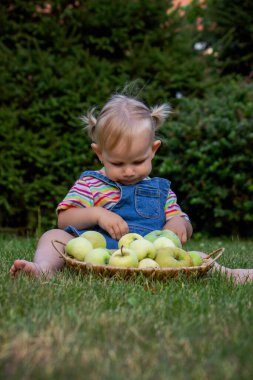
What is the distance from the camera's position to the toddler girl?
3445 millimetres

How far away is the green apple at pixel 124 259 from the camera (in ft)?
9.37

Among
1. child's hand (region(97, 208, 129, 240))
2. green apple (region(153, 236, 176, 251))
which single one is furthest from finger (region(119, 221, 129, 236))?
green apple (region(153, 236, 176, 251))

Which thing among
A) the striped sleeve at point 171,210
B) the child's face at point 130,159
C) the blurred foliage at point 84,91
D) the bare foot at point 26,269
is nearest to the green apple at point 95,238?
the bare foot at point 26,269

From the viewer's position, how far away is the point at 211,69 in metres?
8.72

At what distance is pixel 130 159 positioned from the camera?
3.53 m

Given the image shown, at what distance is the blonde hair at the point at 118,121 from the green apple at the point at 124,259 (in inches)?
32.0

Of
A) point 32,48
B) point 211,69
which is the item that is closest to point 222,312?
point 32,48

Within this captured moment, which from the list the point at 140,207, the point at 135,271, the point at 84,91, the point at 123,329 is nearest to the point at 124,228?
the point at 140,207

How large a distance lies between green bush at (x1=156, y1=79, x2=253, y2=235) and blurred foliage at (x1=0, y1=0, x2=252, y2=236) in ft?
0.05

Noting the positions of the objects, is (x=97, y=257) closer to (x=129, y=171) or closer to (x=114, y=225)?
(x=114, y=225)

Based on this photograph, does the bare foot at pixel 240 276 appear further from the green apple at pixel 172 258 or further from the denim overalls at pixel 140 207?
the denim overalls at pixel 140 207

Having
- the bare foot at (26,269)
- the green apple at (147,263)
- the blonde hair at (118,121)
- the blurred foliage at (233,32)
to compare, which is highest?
the blurred foliage at (233,32)

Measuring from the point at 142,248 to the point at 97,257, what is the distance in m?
0.22

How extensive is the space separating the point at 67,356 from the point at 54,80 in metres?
5.74
